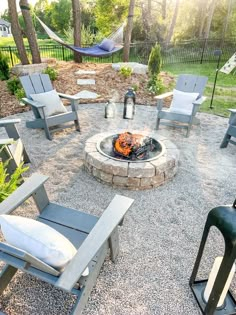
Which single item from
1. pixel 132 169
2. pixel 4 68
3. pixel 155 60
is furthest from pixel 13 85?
pixel 132 169

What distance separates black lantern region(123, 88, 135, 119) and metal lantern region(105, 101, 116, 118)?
24cm

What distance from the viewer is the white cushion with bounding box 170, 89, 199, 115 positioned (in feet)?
13.0

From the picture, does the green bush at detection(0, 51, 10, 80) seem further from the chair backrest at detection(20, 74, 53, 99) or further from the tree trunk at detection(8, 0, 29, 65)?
the chair backrest at detection(20, 74, 53, 99)

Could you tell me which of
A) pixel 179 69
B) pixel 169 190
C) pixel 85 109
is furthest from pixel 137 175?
pixel 179 69

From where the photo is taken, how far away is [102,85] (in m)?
6.18

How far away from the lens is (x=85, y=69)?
6949 millimetres

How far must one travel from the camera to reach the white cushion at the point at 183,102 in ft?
13.0

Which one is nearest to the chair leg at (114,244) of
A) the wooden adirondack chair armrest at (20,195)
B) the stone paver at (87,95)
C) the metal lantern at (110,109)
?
the wooden adirondack chair armrest at (20,195)

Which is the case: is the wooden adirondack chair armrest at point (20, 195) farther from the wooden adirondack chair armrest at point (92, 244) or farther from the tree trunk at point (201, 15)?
the tree trunk at point (201, 15)

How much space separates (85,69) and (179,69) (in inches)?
195

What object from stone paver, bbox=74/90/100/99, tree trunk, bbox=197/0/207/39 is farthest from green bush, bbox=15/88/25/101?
tree trunk, bbox=197/0/207/39

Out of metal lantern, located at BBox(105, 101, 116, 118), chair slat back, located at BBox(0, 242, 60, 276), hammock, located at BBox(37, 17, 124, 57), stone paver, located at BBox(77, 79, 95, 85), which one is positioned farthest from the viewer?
hammock, located at BBox(37, 17, 124, 57)

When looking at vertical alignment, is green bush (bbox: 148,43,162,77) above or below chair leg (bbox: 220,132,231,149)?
above

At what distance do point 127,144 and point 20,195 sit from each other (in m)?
1.45
